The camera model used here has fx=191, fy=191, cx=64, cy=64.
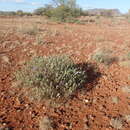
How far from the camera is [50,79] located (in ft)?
14.4

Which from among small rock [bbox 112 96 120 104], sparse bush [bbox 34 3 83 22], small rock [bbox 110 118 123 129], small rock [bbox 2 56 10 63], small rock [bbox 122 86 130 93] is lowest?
small rock [bbox 110 118 123 129]

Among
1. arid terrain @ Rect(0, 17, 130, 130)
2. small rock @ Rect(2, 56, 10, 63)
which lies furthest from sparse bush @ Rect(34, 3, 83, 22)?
arid terrain @ Rect(0, 17, 130, 130)

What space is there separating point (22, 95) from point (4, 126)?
1.06 meters

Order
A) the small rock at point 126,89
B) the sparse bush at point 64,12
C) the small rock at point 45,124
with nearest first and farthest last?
the small rock at point 45,124 → the small rock at point 126,89 → the sparse bush at point 64,12

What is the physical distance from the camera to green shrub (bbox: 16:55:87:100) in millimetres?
4117

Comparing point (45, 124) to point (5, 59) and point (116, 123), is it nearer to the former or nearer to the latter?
point (116, 123)

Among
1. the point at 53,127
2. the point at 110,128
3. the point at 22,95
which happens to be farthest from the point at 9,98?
the point at 110,128

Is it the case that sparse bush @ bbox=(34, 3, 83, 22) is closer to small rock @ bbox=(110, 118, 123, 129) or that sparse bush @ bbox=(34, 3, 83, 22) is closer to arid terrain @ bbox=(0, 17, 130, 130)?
arid terrain @ bbox=(0, 17, 130, 130)

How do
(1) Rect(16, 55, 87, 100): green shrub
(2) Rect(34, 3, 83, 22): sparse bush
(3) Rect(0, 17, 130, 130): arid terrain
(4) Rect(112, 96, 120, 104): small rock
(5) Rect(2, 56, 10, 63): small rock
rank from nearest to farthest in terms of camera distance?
(3) Rect(0, 17, 130, 130): arid terrain < (1) Rect(16, 55, 87, 100): green shrub < (4) Rect(112, 96, 120, 104): small rock < (5) Rect(2, 56, 10, 63): small rock < (2) Rect(34, 3, 83, 22): sparse bush

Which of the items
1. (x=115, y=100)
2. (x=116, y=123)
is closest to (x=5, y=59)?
(x=115, y=100)

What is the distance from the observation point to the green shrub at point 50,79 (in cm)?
412

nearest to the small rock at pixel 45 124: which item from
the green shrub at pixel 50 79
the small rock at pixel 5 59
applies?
the green shrub at pixel 50 79

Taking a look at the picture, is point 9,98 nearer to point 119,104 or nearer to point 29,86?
point 29,86

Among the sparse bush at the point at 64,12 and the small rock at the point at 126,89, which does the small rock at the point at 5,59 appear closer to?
the small rock at the point at 126,89
